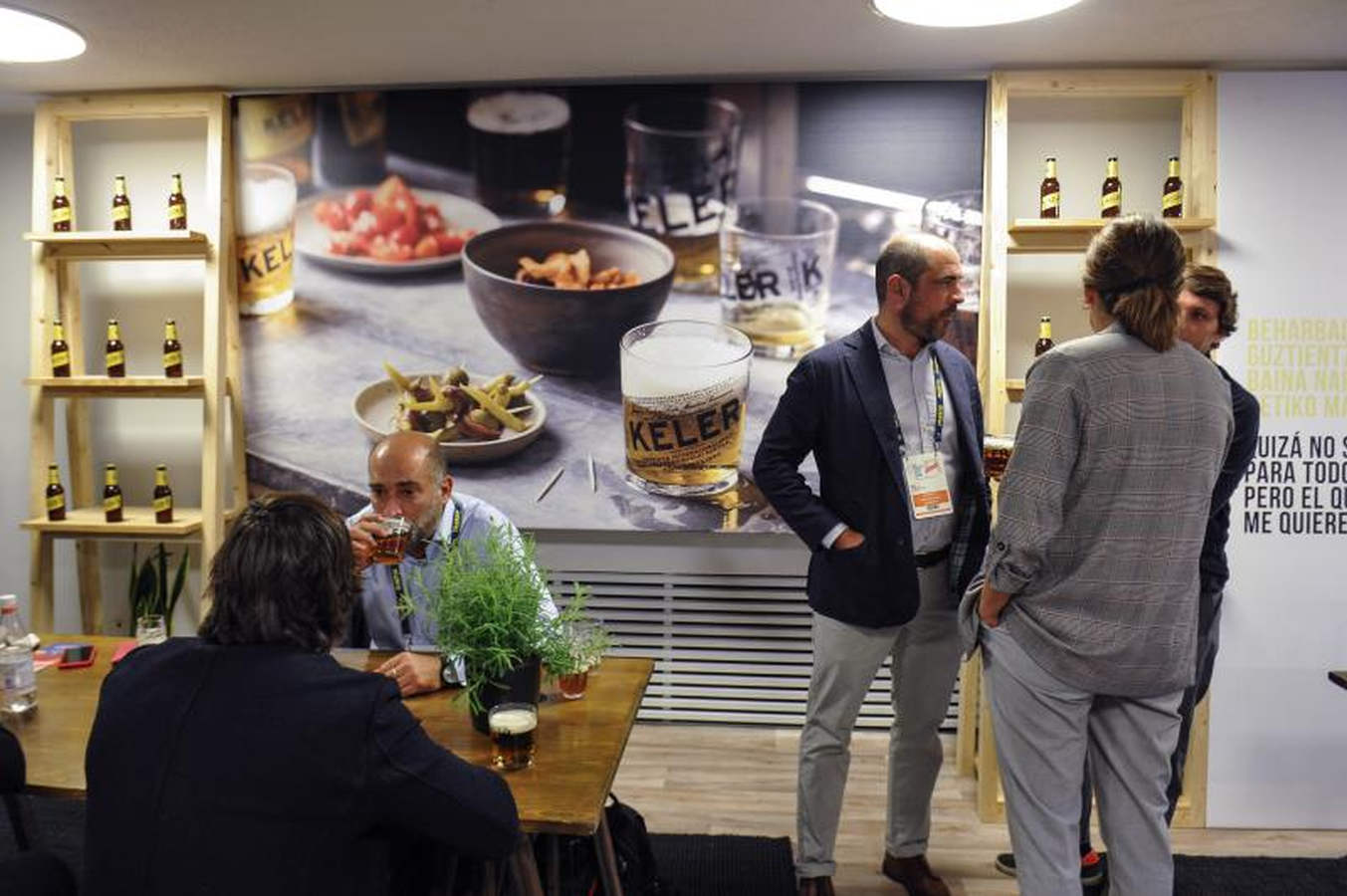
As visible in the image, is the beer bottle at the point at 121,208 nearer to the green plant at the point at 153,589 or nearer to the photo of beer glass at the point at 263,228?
the photo of beer glass at the point at 263,228

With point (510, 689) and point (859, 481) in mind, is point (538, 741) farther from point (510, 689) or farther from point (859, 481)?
point (859, 481)

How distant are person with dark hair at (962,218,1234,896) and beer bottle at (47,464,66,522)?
340 centimetres

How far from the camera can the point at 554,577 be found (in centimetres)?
409

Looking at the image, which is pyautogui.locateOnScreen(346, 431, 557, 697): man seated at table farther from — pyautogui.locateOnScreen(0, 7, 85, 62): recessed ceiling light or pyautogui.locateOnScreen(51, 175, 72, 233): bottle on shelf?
pyautogui.locateOnScreen(51, 175, 72, 233): bottle on shelf

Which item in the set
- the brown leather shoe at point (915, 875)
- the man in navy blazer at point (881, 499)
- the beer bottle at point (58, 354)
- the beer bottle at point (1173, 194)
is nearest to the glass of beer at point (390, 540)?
the man in navy blazer at point (881, 499)

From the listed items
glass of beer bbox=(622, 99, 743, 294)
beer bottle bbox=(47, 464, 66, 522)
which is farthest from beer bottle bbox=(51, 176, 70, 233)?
glass of beer bbox=(622, 99, 743, 294)

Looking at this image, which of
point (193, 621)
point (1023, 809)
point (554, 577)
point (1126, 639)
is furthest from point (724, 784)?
point (193, 621)

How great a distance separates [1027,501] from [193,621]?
3.49 meters

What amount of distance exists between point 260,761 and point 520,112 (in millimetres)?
3002

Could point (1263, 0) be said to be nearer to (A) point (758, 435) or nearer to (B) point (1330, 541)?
(B) point (1330, 541)

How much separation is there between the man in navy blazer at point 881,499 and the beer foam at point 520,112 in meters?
1.70

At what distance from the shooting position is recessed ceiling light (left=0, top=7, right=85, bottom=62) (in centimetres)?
297

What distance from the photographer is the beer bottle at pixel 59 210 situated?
396cm

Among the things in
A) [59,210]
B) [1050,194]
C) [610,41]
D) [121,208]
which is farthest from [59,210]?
[1050,194]
